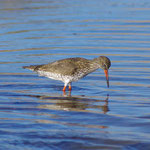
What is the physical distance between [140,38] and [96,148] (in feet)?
32.4

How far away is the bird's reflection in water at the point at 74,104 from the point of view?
10008mm

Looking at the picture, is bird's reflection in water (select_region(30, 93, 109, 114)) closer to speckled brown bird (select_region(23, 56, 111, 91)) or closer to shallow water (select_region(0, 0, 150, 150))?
shallow water (select_region(0, 0, 150, 150))

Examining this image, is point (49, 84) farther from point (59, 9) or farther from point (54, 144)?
point (59, 9)

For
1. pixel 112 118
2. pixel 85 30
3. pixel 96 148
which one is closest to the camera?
pixel 96 148

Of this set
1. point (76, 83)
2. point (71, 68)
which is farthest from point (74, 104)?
point (76, 83)

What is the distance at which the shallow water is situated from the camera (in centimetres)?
820

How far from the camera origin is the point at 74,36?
1777 cm

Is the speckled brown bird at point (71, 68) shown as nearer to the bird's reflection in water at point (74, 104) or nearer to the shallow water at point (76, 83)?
the shallow water at point (76, 83)

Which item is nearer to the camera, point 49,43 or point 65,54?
point 65,54

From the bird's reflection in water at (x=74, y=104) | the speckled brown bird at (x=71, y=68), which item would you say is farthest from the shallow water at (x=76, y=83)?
the speckled brown bird at (x=71, y=68)

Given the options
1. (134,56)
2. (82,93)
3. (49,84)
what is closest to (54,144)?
(82,93)

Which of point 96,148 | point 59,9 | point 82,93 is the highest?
point 59,9

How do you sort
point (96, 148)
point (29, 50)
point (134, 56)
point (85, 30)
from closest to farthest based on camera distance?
point (96, 148) → point (134, 56) → point (29, 50) → point (85, 30)

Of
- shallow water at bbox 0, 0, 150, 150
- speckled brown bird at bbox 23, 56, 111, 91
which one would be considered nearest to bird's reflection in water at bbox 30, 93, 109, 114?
shallow water at bbox 0, 0, 150, 150
